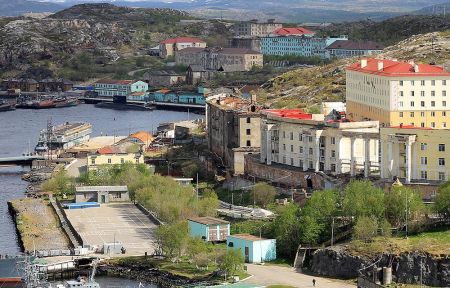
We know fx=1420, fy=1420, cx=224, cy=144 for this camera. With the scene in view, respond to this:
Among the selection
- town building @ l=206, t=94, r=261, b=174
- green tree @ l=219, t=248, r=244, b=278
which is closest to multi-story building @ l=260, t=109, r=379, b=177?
town building @ l=206, t=94, r=261, b=174

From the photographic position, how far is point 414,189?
45781mm

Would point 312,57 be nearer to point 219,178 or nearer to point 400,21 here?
point 400,21

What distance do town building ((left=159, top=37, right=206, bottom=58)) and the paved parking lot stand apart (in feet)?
287

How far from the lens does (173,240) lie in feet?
140

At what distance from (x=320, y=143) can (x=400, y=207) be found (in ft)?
32.2

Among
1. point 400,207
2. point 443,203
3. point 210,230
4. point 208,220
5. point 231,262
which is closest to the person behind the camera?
point 231,262

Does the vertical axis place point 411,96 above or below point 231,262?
above

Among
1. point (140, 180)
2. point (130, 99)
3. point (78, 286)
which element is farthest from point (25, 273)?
point (130, 99)

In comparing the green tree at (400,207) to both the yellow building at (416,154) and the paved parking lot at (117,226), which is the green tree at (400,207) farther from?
the paved parking lot at (117,226)

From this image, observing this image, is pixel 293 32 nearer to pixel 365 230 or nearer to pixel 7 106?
pixel 7 106

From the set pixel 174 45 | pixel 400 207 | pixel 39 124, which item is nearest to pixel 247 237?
pixel 400 207

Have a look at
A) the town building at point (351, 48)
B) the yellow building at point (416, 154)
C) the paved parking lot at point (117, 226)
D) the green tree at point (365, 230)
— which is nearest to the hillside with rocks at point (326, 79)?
the paved parking lot at point (117, 226)

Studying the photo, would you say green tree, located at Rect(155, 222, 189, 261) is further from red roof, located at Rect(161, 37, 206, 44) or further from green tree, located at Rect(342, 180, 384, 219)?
red roof, located at Rect(161, 37, 206, 44)

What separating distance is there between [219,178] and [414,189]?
13402 millimetres
